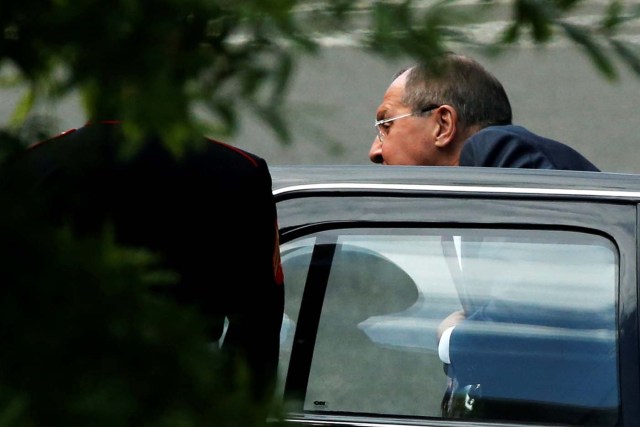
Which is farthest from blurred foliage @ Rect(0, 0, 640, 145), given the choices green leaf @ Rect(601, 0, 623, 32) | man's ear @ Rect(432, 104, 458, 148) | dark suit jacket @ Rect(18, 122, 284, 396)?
man's ear @ Rect(432, 104, 458, 148)

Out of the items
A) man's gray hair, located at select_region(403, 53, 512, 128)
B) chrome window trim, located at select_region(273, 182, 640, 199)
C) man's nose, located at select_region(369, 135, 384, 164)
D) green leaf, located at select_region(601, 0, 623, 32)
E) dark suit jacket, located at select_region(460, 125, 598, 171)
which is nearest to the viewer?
green leaf, located at select_region(601, 0, 623, 32)

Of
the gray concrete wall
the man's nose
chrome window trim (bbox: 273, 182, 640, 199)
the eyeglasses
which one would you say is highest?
chrome window trim (bbox: 273, 182, 640, 199)

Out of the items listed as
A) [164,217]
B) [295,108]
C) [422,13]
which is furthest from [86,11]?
[164,217]

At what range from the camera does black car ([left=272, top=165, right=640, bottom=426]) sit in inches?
99.0

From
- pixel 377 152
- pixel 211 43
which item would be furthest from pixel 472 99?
pixel 211 43

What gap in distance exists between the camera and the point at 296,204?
270cm

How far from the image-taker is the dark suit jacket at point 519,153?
323 centimetres

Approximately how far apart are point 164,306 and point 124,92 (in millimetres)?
179

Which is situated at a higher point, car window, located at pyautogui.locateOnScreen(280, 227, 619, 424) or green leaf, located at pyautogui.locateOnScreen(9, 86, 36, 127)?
green leaf, located at pyautogui.locateOnScreen(9, 86, 36, 127)

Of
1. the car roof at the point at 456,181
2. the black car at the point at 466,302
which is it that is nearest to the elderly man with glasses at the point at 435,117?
the car roof at the point at 456,181

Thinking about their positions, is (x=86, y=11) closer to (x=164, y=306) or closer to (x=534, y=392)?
(x=164, y=306)

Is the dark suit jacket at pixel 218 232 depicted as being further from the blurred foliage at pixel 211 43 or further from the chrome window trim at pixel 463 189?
the blurred foliage at pixel 211 43

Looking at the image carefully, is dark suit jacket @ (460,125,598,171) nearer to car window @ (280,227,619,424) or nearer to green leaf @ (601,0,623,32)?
car window @ (280,227,619,424)

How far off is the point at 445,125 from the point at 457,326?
49.4 inches
